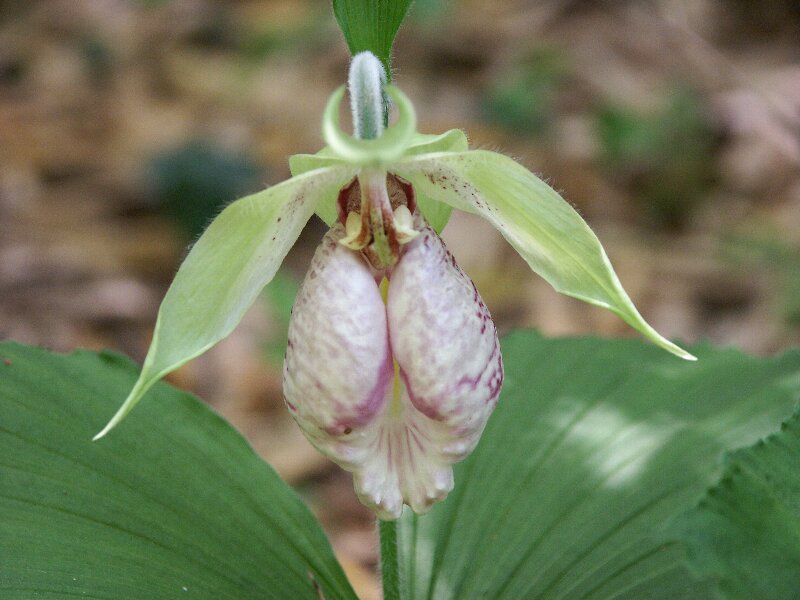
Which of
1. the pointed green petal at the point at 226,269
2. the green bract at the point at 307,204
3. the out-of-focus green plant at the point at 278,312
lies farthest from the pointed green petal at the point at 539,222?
the out-of-focus green plant at the point at 278,312

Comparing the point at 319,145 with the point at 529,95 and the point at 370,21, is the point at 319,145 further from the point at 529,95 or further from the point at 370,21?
the point at 370,21

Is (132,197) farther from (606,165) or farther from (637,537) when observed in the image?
(637,537)

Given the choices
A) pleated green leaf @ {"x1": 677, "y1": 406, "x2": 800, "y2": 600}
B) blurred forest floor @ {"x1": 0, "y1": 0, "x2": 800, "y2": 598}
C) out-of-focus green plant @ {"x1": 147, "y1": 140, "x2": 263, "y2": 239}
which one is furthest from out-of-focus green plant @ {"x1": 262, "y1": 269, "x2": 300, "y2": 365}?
pleated green leaf @ {"x1": 677, "y1": 406, "x2": 800, "y2": 600}

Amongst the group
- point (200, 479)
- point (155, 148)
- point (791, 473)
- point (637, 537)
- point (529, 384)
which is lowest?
point (791, 473)

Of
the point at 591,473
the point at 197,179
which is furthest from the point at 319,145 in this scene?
the point at 591,473

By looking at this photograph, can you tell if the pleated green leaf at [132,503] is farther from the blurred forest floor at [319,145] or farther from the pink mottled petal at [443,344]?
the blurred forest floor at [319,145]

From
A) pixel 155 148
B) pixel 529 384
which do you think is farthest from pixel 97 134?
pixel 529 384
